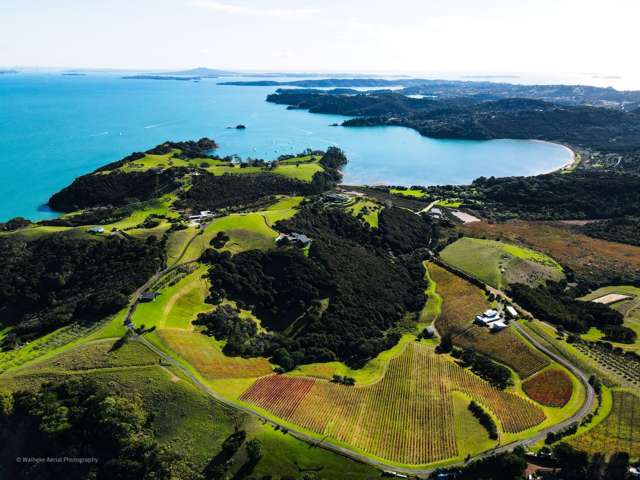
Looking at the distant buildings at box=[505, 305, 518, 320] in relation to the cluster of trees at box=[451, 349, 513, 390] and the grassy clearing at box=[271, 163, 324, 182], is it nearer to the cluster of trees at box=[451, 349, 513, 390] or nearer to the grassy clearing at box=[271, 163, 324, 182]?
the cluster of trees at box=[451, 349, 513, 390]

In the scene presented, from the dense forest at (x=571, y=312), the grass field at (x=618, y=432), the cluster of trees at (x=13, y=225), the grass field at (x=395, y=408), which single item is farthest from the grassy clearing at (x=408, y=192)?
the cluster of trees at (x=13, y=225)

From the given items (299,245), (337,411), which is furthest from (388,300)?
(337,411)

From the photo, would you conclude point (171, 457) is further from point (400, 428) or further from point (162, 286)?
point (162, 286)

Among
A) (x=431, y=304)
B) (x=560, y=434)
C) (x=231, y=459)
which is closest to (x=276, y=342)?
(x=231, y=459)

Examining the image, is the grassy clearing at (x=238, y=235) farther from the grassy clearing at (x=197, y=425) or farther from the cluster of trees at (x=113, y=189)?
the cluster of trees at (x=113, y=189)

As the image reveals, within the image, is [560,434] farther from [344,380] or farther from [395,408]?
[344,380]
